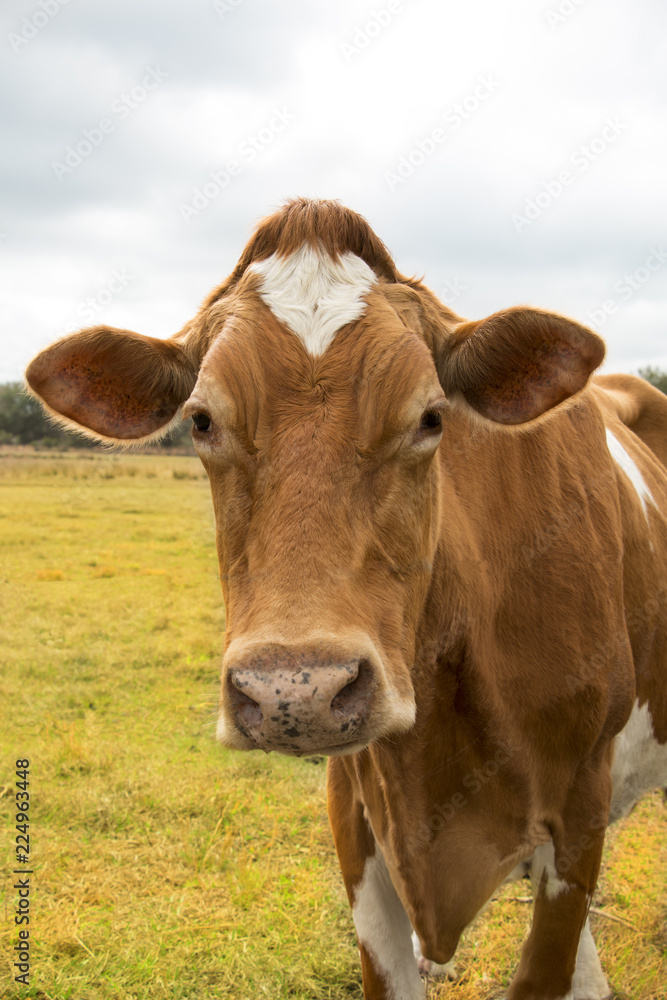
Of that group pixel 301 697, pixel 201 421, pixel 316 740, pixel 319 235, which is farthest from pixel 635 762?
pixel 319 235

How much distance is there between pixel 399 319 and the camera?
2246mm

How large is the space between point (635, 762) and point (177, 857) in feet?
9.37

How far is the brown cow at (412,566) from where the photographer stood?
1.82m

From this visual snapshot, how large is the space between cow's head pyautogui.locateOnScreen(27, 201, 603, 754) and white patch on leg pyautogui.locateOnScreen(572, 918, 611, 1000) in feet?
8.19

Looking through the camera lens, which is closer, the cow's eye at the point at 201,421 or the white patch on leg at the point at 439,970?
the cow's eye at the point at 201,421

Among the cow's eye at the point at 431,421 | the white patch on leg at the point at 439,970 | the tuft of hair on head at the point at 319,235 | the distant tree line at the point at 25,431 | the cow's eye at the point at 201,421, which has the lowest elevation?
the distant tree line at the point at 25,431

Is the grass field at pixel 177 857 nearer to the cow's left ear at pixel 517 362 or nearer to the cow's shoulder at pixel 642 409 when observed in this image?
the cow's shoulder at pixel 642 409

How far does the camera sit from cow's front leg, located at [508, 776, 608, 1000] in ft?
9.26

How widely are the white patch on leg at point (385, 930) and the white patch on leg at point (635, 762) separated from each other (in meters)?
1.06

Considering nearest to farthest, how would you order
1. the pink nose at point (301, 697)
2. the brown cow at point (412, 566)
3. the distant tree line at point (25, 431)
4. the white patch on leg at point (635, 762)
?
the pink nose at point (301, 697), the brown cow at point (412, 566), the white patch on leg at point (635, 762), the distant tree line at point (25, 431)

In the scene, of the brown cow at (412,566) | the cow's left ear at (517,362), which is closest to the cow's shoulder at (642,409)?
the brown cow at (412,566)

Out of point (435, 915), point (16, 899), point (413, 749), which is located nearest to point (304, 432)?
point (413, 749)

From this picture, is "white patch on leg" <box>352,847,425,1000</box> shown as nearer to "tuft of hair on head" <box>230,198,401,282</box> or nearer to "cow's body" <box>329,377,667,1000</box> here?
"cow's body" <box>329,377,667,1000</box>
